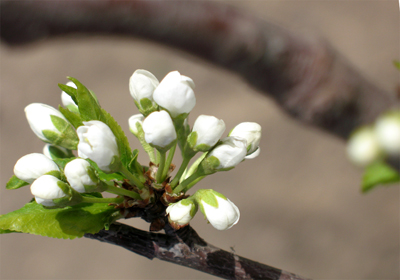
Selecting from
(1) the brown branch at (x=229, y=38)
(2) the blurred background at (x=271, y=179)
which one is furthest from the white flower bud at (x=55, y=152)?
(2) the blurred background at (x=271, y=179)

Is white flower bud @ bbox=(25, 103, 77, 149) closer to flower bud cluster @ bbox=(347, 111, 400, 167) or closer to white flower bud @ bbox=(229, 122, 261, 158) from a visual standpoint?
white flower bud @ bbox=(229, 122, 261, 158)

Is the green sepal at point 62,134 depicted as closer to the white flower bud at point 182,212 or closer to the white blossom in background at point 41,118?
the white blossom in background at point 41,118

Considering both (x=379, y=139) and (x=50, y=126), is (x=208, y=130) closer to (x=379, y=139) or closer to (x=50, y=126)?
(x=50, y=126)

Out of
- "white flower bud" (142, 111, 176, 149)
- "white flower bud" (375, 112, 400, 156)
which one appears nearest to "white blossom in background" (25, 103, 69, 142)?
"white flower bud" (142, 111, 176, 149)

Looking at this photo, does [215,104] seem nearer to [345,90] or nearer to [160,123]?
[345,90]

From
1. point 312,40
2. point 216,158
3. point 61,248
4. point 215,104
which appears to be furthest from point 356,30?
point 61,248

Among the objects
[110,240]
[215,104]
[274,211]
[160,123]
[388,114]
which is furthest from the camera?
[215,104]

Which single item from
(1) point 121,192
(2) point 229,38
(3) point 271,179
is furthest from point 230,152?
(3) point 271,179

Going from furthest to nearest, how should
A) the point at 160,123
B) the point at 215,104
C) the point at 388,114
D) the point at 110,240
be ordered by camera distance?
the point at 215,104 → the point at 388,114 → the point at 110,240 → the point at 160,123
